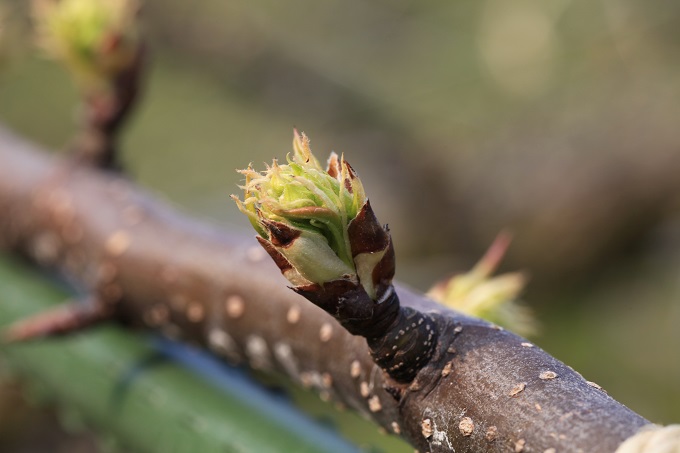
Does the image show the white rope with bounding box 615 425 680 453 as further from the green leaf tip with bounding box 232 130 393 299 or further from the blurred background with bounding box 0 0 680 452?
the blurred background with bounding box 0 0 680 452

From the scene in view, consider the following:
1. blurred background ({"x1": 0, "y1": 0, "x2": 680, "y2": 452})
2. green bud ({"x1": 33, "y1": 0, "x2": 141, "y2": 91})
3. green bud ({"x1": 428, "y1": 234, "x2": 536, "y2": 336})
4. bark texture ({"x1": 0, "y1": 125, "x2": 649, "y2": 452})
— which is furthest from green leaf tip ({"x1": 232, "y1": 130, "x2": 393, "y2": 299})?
blurred background ({"x1": 0, "y1": 0, "x2": 680, "y2": 452})

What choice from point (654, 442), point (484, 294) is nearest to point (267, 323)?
point (484, 294)

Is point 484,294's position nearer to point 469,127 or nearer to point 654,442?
point 654,442

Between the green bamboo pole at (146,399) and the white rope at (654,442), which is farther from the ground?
the white rope at (654,442)

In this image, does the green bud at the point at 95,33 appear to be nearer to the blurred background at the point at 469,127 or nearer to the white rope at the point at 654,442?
the blurred background at the point at 469,127

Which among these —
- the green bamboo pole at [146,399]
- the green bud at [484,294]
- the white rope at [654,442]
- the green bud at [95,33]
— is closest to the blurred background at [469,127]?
the green bud at [95,33]

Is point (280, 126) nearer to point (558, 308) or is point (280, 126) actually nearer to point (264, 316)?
point (558, 308)

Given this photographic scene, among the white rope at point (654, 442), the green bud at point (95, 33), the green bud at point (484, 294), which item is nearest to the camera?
the white rope at point (654, 442)
